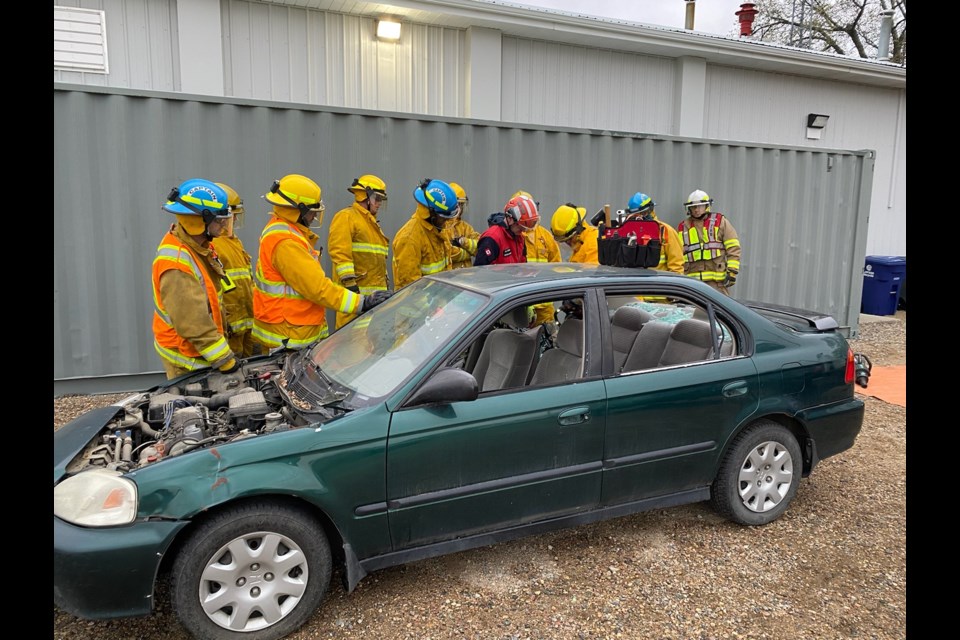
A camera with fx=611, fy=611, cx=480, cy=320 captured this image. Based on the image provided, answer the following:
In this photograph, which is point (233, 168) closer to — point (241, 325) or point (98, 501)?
point (241, 325)

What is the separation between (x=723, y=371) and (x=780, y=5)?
1028 inches

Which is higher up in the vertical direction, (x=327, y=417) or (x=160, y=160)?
(x=160, y=160)

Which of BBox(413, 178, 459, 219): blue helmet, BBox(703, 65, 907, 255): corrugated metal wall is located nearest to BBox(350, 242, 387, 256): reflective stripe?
BBox(413, 178, 459, 219): blue helmet

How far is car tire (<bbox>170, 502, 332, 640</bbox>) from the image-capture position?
7.84 feet

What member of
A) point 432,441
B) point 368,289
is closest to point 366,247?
point 368,289

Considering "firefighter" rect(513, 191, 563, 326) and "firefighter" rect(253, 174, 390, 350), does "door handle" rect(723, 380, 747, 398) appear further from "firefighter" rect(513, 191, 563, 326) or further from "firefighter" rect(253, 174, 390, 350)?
"firefighter" rect(513, 191, 563, 326)

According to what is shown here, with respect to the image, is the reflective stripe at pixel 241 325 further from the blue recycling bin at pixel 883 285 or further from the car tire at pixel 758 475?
the blue recycling bin at pixel 883 285

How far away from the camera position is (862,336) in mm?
9492

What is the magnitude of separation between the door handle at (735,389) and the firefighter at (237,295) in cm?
352

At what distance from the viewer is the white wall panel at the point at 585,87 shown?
31.1 ft
